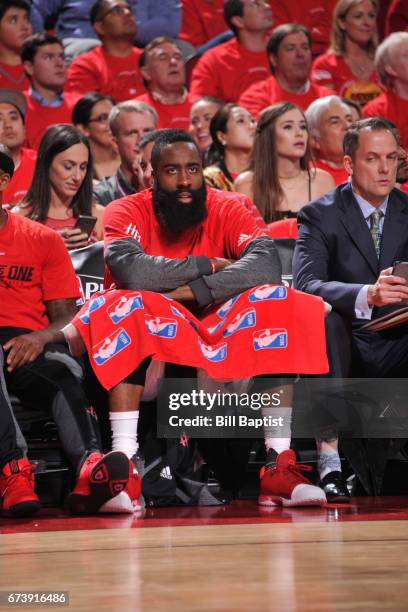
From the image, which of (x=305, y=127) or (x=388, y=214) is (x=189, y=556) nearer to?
(x=388, y=214)

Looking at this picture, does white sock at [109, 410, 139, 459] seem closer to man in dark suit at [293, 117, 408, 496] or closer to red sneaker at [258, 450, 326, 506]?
red sneaker at [258, 450, 326, 506]

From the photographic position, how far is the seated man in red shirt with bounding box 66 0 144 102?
6148 mm

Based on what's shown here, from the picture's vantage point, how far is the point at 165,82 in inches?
237

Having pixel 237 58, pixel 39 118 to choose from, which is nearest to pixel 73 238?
pixel 39 118

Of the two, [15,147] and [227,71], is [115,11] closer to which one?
[227,71]

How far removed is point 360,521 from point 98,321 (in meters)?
0.98

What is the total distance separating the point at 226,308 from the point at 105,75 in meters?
3.27

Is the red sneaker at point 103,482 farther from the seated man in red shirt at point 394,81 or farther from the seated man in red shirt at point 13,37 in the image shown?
the seated man in red shirt at point 13,37

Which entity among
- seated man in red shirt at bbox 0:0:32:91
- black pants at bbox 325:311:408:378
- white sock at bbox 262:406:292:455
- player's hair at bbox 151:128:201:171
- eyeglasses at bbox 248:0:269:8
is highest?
eyeglasses at bbox 248:0:269:8

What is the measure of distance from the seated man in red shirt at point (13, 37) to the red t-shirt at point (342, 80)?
1715 millimetres

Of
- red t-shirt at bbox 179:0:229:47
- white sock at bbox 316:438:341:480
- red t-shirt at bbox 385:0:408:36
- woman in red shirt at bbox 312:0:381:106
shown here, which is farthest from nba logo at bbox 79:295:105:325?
red t-shirt at bbox 385:0:408:36

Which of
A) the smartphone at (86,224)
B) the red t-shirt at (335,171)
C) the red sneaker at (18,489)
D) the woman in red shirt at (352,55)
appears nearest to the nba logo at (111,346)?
the red sneaker at (18,489)

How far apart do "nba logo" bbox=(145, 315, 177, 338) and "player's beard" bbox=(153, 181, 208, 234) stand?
1.61ft

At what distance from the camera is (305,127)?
4.72 metres
